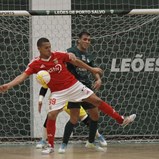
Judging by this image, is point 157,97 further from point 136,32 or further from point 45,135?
point 45,135

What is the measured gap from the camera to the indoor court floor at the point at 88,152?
975cm

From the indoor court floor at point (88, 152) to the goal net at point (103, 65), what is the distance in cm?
122

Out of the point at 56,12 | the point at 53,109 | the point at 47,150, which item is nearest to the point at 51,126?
the point at 53,109

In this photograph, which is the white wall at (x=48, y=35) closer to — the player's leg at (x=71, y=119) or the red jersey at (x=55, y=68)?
the player's leg at (x=71, y=119)

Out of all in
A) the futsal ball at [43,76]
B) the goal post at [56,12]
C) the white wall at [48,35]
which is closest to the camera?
the futsal ball at [43,76]

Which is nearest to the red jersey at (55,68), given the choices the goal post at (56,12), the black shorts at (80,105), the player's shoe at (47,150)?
the black shorts at (80,105)

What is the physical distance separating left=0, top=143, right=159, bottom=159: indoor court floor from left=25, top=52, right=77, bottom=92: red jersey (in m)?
1.10

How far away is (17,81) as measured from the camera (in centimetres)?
970

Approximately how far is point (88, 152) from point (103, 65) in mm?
3245

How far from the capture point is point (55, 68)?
1005cm

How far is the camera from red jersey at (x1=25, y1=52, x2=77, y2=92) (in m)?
10.0

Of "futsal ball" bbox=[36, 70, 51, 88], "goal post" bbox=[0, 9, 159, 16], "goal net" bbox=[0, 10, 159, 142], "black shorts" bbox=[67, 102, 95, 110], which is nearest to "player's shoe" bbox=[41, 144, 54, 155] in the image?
"black shorts" bbox=[67, 102, 95, 110]

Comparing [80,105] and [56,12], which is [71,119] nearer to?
[80,105]

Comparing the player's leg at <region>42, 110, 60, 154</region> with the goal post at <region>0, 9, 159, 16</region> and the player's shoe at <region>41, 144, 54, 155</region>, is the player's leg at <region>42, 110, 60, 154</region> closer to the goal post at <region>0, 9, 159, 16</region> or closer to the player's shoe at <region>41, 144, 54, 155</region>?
the player's shoe at <region>41, 144, 54, 155</region>
